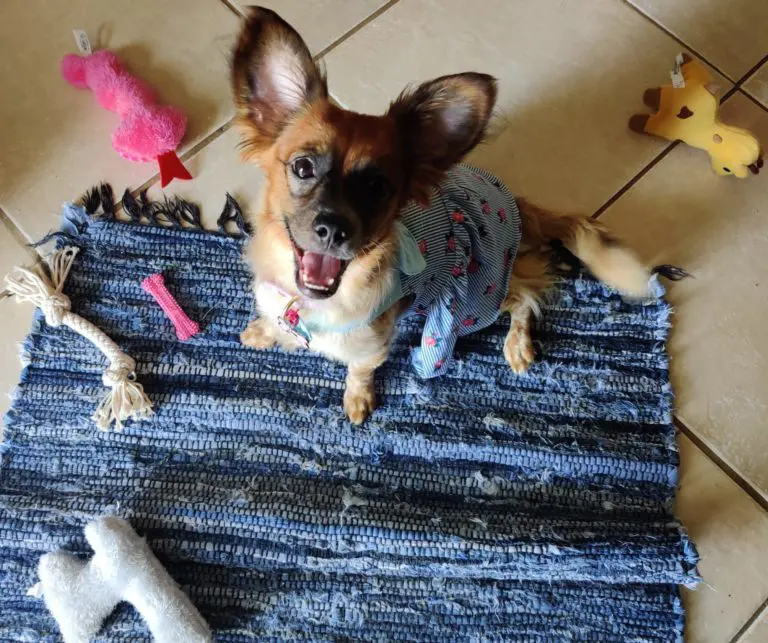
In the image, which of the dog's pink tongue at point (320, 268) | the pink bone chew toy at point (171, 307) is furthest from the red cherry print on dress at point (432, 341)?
the pink bone chew toy at point (171, 307)

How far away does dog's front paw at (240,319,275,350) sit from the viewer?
158cm

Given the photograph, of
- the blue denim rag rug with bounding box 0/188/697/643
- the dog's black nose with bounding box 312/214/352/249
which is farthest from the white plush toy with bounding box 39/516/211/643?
the dog's black nose with bounding box 312/214/352/249

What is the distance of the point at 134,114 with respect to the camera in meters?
1.75

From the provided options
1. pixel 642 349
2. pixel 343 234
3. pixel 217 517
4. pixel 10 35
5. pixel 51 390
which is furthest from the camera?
pixel 10 35

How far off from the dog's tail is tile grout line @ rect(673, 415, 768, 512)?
35 cm

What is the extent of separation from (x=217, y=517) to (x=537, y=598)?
0.70 metres

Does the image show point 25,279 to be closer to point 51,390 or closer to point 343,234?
point 51,390

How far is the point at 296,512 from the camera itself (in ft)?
4.79

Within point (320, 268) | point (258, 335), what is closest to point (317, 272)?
point (320, 268)

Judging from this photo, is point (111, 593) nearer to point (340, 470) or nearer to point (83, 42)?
point (340, 470)

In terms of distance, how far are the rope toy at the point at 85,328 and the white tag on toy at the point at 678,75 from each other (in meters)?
1.49

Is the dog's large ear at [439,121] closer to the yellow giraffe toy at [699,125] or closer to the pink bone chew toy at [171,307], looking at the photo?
the pink bone chew toy at [171,307]

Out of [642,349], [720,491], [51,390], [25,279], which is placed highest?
[642,349]

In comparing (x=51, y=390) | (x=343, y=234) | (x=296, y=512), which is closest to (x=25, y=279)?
(x=51, y=390)
